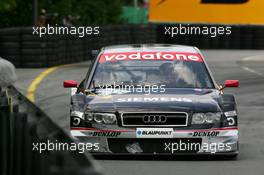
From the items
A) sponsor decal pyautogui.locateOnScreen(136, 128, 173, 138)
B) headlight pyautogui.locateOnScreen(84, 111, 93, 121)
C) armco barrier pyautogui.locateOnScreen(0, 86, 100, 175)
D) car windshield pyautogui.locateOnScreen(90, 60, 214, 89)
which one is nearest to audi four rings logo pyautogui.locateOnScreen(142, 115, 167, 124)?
sponsor decal pyautogui.locateOnScreen(136, 128, 173, 138)

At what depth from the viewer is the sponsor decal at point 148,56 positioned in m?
13.0

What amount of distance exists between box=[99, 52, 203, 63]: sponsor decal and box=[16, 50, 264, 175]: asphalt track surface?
1351 millimetres

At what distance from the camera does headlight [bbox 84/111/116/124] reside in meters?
11.5

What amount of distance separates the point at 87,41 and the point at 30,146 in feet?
92.1

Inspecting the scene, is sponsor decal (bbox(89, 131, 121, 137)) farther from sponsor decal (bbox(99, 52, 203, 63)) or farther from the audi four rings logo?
sponsor decal (bbox(99, 52, 203, 63))

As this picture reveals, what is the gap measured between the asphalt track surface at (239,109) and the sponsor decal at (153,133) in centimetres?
30

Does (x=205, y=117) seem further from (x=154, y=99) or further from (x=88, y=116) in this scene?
(x=88, y=116)

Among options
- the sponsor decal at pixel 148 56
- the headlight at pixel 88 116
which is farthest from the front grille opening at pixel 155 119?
the sponsor decal at pixel 148 56

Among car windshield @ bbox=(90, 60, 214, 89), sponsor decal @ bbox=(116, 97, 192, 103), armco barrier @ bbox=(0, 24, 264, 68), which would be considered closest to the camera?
sponsor decal @ bbox=(116, 97, 192, 103)

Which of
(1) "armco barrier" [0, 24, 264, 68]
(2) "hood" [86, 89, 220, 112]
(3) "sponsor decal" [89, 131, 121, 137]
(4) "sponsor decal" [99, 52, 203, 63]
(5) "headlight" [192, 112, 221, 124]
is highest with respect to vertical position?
(4) "sponsor decal" [99, 52, 203, 63]

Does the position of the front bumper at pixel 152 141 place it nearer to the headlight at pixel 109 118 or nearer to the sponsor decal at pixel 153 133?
the sponsor decal at pixel 153 133

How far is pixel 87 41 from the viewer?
35.6 meters

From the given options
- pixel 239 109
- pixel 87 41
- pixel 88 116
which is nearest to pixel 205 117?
pixel 88 116

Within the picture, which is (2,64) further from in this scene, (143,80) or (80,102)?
(143,80)
